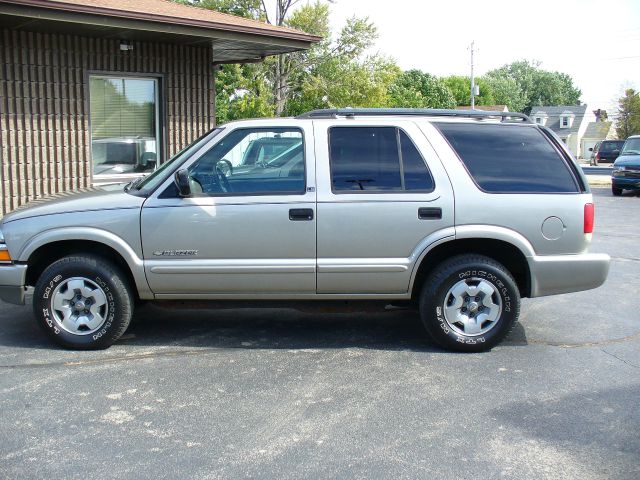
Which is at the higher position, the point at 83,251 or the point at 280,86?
the point at 280,86

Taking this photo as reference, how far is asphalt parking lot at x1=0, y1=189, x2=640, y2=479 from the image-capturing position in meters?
3.88

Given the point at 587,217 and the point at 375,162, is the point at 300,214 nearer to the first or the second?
the point at 375,162

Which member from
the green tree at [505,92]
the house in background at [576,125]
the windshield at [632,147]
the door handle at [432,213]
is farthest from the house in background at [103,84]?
the green tree at [505,92]

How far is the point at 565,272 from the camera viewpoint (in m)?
5.78

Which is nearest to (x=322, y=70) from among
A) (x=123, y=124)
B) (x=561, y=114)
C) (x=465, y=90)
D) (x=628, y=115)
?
(x=123, y=124)

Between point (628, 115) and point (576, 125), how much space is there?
2078 cm

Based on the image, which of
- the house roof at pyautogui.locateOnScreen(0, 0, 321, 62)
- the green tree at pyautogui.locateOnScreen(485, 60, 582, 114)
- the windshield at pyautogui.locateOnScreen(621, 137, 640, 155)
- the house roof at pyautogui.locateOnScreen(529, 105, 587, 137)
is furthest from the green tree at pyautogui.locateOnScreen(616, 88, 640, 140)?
the house roof at pyautogui.locateOnScreen(0, 0, 321, 62)

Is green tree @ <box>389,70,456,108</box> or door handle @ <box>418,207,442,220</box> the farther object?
green tree @ <box>389,70,456,108</box>

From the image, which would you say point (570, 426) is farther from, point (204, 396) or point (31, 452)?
point (31, 452)

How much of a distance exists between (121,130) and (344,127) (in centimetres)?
640

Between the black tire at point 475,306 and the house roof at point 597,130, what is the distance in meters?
84.8

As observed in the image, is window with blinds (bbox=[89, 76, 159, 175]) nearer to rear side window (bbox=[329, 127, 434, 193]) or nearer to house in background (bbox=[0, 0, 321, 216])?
house in background (bbox=[0, 0, 321, 216])

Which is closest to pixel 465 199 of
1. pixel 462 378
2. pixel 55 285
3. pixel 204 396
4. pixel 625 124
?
pixel 462 378

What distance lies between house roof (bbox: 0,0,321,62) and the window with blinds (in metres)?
0.78
